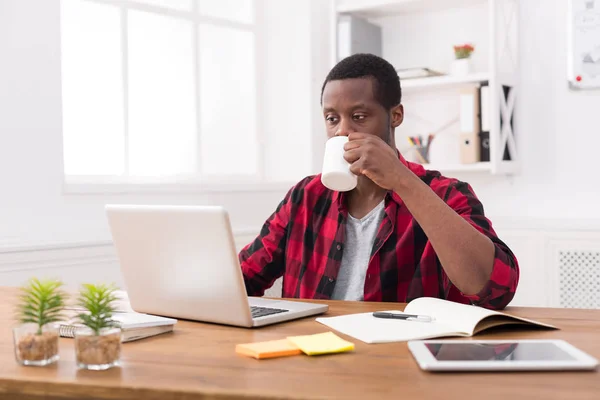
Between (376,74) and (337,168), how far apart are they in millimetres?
418

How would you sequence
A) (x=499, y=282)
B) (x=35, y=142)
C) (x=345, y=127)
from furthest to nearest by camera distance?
(x=35, y=142)
(x=345, y=127)
(x=499, y=282)

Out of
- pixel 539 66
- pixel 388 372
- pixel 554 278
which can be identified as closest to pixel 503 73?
pixel 539 66

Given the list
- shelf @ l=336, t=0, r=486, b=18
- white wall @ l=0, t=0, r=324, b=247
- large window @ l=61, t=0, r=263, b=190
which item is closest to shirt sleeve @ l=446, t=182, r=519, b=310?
white wall @ l=0, t=0, r=324, b=247

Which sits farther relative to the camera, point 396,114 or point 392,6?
point 392,6

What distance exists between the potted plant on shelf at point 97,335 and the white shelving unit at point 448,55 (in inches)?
94.2

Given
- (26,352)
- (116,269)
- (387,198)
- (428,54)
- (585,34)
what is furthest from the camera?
(428,54)

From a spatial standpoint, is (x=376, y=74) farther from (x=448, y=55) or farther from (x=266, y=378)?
(x=448, y=55)

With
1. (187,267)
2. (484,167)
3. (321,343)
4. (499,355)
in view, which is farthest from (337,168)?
(484,167)

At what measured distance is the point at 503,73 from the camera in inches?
125

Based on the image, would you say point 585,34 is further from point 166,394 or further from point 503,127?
point 166,394

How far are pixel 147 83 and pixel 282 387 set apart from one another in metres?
2.51

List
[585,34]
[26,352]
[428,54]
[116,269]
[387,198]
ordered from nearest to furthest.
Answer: [26,352]
[387,198]
[116,269]
[585,34]
[428,54]

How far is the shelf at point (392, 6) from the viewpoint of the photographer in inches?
134

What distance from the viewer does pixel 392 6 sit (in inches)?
137
